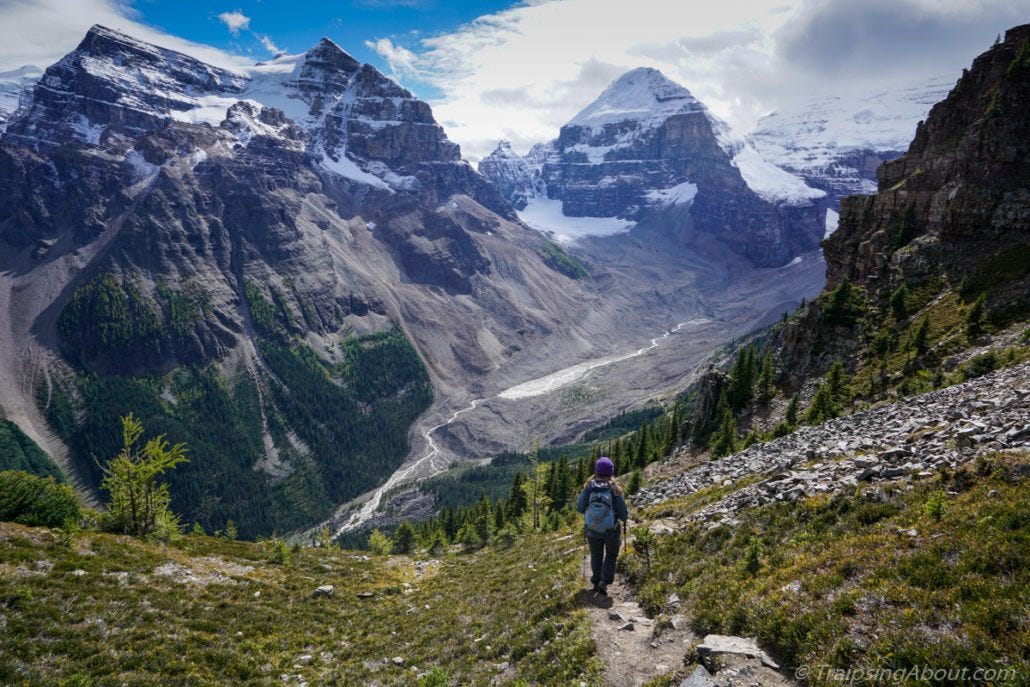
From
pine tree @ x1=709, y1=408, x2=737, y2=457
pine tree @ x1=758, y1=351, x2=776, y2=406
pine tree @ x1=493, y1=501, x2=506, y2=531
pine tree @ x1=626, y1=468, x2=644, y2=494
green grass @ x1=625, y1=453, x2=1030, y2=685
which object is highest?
green grass @ x1=625, y1=453, x2=1030, y2=685

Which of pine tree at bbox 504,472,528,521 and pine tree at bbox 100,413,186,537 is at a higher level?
pine tree at bbox 100,413,186,537

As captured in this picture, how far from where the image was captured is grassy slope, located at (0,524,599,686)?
47.8ft

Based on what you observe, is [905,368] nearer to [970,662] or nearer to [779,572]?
[779,572]

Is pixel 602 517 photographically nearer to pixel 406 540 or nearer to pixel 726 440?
pixel 726 440

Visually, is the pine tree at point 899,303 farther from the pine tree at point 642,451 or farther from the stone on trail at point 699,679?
the stone on trail at point 699,679

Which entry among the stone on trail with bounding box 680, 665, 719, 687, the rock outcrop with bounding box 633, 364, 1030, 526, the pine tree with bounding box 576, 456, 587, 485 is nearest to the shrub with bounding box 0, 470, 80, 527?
the stone on trail with bounding box 680, 665, 719, 687

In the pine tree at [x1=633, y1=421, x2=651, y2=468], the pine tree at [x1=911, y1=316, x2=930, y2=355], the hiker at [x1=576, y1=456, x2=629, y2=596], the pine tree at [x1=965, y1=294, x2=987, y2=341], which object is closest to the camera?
the hiker at [x1=576, y1=456, x2=629, y2=596]

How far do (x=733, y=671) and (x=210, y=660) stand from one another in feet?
55.2

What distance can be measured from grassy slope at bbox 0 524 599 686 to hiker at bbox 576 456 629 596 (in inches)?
62.3

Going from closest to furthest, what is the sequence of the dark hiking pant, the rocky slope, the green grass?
Answer: the green grass → the dark hiking pant → the rocky slope

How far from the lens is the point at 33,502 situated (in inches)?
958

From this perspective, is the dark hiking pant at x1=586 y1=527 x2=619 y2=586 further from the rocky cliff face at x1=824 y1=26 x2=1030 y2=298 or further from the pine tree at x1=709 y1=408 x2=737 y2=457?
the rocky cliff face at x1=824 y1=26 x2=1030 y2=298

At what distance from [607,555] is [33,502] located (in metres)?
27.8

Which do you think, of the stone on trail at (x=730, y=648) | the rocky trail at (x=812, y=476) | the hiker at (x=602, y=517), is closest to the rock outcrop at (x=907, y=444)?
the rocky trail at (x=812, y=476)
